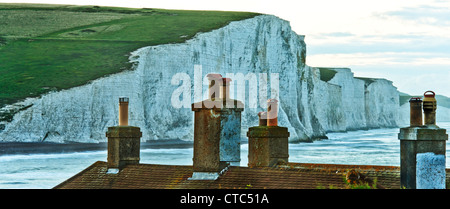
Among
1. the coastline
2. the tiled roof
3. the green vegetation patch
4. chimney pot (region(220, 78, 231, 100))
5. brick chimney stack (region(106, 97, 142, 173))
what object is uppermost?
the green vegetation patch

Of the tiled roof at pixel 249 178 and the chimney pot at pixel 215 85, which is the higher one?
the chimney pot at pixel 215 85

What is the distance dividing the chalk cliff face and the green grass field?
6.23ft

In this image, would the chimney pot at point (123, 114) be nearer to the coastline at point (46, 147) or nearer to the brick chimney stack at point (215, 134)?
the brick chimney stack at point (215, 134)

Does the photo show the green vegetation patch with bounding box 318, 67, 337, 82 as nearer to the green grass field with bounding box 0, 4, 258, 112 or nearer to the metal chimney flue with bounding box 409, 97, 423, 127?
the green grass field with bounding box 0, 4, 258, 112

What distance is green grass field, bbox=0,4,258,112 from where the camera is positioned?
68750 millimetres

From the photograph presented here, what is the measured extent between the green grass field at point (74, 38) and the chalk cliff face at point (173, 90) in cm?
190

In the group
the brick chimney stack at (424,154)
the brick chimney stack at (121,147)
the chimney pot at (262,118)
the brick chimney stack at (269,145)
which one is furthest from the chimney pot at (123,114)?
the brick chimney stack at (424,154)

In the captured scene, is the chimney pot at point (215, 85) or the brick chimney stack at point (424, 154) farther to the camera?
the chimney pot at point (215, 85)

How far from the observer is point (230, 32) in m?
73.9

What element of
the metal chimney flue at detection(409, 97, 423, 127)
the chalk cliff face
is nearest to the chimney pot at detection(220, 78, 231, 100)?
the metal chimney flue at detection(409, 97, 423, 127)

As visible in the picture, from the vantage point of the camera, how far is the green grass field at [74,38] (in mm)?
68750

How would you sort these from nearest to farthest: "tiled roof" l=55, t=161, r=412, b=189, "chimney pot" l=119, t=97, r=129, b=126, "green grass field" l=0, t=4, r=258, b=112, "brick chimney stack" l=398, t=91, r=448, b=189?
"brick chimney stack" l=398, t=91, r=448, b=189
"tiled roof" l=55, t=161, r=412, b=189
"chimney pot" l=119, t=97, r=129, b=126
"green grass field" l=0, t=4, r=258, b=112
